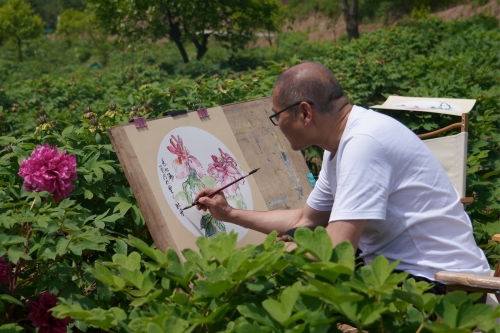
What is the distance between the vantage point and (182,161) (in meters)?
2.83

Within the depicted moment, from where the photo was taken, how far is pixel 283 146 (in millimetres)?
3264

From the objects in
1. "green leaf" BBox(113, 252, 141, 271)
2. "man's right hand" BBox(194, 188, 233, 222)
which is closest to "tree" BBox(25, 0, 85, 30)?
"man's right hand" BBox(194, 188, 233, 222)

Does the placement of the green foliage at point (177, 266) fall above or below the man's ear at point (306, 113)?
below

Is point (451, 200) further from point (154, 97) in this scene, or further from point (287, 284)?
point (154, 97)

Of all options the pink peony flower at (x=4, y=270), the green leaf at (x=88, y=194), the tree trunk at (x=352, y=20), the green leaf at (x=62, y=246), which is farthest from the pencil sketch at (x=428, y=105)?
the tree trunk at (x=352, y=20)

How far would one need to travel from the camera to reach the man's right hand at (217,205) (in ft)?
8.41

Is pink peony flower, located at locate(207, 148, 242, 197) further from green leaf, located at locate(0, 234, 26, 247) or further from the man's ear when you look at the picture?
green leaf, located at locate(0, 234, 26, 247)

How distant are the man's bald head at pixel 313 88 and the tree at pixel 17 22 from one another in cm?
2403

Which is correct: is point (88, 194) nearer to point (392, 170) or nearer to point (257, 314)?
point (392, 170)

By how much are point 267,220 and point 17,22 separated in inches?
952

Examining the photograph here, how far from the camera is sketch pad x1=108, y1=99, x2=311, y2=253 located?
2572 millimetres

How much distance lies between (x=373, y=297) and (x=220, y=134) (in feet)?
5.81

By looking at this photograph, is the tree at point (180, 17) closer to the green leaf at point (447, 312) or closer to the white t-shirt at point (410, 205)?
the white t-shirt at point (410, 205)

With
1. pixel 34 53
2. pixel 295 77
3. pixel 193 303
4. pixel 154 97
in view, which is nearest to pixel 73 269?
pixel 193 303
